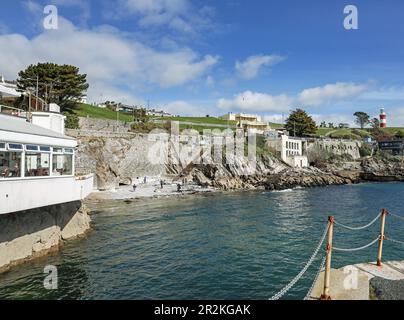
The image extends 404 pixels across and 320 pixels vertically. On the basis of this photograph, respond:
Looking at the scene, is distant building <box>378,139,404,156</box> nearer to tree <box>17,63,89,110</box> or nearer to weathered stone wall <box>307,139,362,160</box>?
weathered stone wall <box>307,139,362,160</box>

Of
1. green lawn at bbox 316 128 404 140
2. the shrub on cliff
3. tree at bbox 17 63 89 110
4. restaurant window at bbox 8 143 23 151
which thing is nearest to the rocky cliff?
the shrub on cliff

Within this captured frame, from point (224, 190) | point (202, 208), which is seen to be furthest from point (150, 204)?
point (224, 190)

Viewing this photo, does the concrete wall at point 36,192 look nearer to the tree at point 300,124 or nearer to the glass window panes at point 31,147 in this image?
the glass window panes at point 31,147

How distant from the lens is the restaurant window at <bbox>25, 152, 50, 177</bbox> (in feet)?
60.1

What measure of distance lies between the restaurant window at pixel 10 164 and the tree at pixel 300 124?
114 meters

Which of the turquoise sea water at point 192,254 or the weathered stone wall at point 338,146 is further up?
the weathered stone wall at point 338,146

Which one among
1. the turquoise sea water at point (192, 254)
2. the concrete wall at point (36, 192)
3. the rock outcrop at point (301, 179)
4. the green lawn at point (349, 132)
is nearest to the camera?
the concrete wall at point (36, 192)

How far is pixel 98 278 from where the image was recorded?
18.2 m

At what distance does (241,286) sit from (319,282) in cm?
621

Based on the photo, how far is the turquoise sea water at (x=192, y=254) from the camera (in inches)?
651

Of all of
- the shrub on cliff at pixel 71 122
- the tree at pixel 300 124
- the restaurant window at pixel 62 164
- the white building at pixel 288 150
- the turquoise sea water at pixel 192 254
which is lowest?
the turquoise sea water at pixel 192 254

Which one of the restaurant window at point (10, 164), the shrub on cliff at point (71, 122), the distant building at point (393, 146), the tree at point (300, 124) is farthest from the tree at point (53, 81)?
the distant building at point (393, 146)
